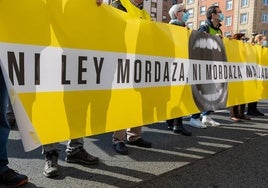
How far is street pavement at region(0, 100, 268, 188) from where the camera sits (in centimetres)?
389

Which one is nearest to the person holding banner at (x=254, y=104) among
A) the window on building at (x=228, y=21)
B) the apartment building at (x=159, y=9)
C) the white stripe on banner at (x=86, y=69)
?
the white stripe on banner at (x=86, y=69)

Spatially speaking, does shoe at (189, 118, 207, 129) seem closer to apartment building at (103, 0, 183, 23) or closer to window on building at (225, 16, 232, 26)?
apartment building at (103, 0, 183, 23)

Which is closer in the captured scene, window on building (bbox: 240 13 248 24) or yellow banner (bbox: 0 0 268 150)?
yellow banner (bbox: 0 0 268 150)

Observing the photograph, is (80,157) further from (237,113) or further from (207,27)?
(237,113)

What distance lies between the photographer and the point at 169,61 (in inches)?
192

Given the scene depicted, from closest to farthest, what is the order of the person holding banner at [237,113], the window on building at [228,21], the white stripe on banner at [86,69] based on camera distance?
the white stripe on banner at [86,69]
the person holding banner at [237,113]
the window on building at [228,21]

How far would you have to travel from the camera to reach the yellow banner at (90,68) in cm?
291

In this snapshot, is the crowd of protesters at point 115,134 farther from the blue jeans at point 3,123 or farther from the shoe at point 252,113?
the shoe at point 252,113

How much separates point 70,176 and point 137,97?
1.09 metres

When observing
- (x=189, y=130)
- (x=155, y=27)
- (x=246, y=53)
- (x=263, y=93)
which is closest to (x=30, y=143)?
(x=155, y=27)

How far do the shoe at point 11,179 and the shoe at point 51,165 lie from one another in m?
0.29

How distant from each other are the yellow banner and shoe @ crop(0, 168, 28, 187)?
2.28 ft

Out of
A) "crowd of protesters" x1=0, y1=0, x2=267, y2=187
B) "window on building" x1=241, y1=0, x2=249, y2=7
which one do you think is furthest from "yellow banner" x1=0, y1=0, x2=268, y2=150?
"window on building" x1=241, y1=0, x2=249, y2=7

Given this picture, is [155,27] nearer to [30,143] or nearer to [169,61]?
[169,61]
